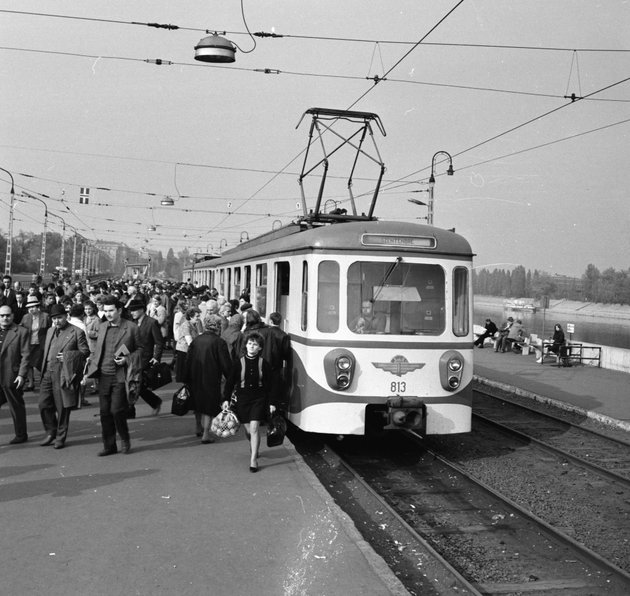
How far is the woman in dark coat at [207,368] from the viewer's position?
344 inches

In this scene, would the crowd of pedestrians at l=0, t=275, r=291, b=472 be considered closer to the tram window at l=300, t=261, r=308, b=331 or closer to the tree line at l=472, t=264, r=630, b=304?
the tram window at l=300, t=261, r=308, b=331

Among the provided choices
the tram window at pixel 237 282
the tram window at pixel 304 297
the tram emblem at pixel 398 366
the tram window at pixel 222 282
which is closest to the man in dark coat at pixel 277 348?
the tram window at pixel 304 297

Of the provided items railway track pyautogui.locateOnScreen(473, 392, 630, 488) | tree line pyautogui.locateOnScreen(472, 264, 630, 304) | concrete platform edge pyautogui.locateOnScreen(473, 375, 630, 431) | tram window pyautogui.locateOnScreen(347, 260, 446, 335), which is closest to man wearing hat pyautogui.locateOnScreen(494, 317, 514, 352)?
concrete platform edge pyautogui.locateOnScreen(473, 375, 630, 431)

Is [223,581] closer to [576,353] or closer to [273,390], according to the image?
[273,390]

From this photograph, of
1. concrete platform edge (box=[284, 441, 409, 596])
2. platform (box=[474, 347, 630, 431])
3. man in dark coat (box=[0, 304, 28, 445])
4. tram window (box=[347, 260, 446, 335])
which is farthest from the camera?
platform (box=[474, 347, 630, 431])

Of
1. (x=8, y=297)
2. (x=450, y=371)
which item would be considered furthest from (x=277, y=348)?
(x=8, y=297)

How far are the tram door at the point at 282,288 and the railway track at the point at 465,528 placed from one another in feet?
6.60

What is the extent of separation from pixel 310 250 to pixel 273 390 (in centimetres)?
180

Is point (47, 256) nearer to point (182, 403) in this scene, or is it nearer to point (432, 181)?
point (432, 181)

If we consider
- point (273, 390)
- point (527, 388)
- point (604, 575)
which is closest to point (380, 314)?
point (273, 390)

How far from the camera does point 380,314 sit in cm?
870

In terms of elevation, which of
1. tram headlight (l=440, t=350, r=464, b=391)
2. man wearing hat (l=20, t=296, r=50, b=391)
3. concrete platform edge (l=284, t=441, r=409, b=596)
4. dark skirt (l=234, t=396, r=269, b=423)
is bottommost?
concrete platform edge (l=284, t=441, r=409, b=596)

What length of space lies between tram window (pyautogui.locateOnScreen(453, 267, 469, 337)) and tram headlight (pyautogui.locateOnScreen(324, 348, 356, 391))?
1390 millimetres

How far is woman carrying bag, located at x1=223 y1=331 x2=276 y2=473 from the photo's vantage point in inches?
303
